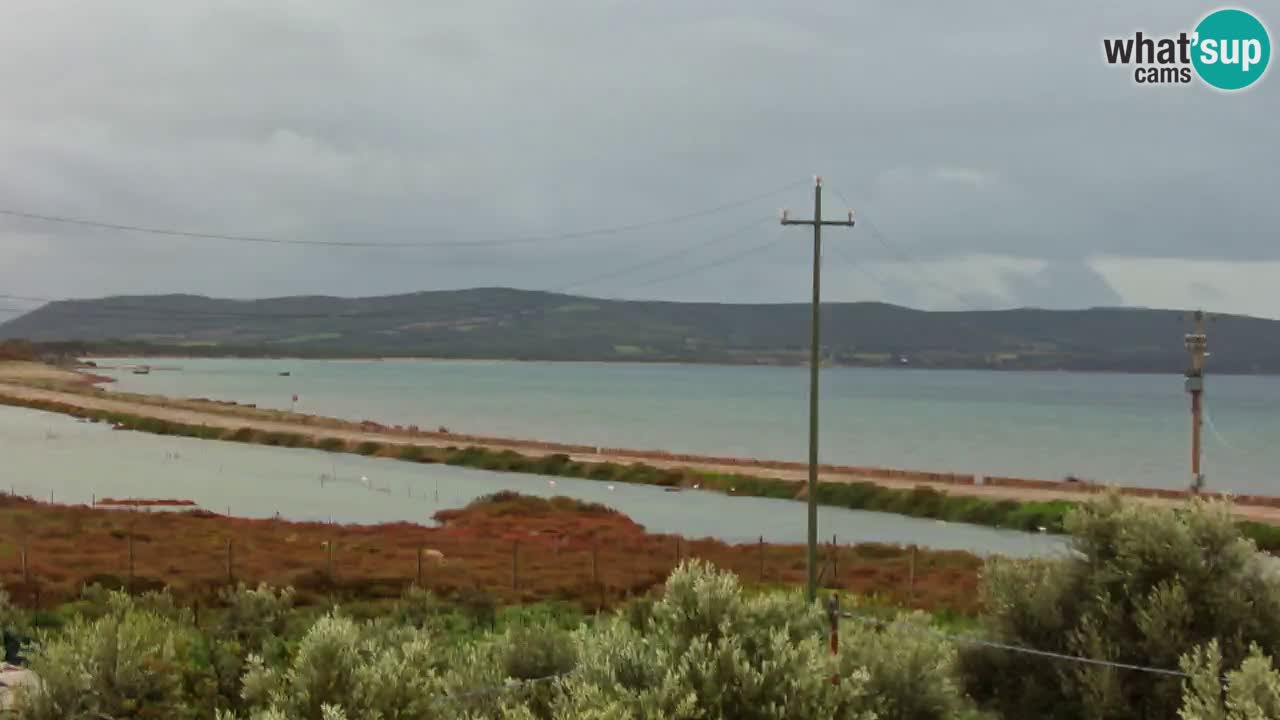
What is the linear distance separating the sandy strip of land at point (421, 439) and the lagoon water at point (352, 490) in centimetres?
923

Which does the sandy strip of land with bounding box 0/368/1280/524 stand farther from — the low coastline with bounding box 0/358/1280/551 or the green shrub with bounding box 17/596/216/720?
the green shrub with bounding box 17/596/216/720

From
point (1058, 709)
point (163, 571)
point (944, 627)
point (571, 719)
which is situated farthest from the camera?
point (163, 571)

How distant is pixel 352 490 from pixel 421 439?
4556cm

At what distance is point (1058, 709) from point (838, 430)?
170537 millimetres

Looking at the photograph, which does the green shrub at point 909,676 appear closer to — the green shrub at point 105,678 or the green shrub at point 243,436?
the green shrub at point 105,678

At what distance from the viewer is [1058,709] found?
1745 cm

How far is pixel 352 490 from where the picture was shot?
299 ft

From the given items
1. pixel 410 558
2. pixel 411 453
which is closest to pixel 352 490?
pixel 411 453

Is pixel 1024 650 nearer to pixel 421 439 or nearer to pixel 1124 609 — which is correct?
pixel 1124 609

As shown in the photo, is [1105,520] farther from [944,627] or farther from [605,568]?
[605,568]

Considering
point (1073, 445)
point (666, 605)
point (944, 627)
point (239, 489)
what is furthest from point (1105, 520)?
point (1073, 445)

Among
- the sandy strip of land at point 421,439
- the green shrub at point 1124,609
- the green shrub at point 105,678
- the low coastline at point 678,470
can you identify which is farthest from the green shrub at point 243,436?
the green shrub at point 1124,609

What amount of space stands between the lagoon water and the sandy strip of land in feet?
→ 30.3

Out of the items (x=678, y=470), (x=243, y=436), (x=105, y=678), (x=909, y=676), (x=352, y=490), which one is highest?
(x=105, y=678)
